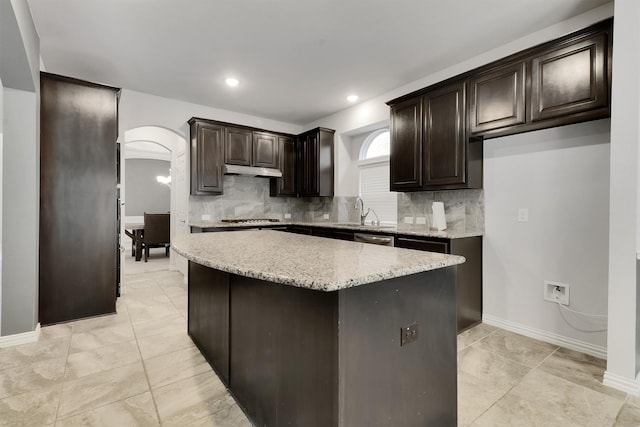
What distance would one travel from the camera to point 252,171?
4598 mm

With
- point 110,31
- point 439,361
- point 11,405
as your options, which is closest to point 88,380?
point 11,405

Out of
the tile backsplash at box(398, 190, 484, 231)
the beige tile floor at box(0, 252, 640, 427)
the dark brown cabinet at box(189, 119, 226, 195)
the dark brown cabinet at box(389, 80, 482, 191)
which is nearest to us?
the beige tile floor at box(0, 252, 640, 427)

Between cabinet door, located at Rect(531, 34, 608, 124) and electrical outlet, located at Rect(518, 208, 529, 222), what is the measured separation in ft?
2.67

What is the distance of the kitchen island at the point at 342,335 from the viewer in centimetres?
106

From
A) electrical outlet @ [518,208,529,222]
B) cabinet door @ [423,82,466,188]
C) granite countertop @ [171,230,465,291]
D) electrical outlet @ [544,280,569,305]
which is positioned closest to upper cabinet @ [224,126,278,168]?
cabinet door @ [423,82,466,188]

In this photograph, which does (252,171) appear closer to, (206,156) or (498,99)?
(206,156)

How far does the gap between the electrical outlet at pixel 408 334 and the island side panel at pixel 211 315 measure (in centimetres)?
102

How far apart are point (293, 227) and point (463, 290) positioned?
2622 millimetres

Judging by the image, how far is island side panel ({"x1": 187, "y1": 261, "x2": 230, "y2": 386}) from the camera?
1835mm

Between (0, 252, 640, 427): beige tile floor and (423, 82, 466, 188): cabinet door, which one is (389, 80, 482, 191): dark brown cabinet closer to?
(423, 82, 466, 188): cabinet door

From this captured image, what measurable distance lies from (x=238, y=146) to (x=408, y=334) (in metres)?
3.98

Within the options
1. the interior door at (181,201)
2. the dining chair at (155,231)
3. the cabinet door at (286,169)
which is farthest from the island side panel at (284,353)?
the dining chair at (155,231)

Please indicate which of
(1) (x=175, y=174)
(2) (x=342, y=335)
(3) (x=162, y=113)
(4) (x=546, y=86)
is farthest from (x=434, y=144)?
(1) (x=175, y=174)

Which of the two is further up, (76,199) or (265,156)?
(265,156)
